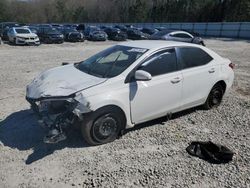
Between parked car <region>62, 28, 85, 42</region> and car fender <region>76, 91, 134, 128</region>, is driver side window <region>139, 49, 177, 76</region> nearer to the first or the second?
car fender <region>76, 91, 134, 128</region>

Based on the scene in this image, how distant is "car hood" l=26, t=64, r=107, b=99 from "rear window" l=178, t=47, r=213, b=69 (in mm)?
1767

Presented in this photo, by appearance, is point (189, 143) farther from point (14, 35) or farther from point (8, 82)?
point (14, 35)

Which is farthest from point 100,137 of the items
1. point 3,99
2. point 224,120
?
point 3,99

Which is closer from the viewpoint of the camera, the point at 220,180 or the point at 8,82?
the point at 220,180

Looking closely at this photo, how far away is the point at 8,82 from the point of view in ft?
27.8

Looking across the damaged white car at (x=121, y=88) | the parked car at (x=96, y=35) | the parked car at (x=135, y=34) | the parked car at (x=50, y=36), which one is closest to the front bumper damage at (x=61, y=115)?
the damaged white car at (x=121, y=88)

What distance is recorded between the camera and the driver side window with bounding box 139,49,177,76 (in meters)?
4.75

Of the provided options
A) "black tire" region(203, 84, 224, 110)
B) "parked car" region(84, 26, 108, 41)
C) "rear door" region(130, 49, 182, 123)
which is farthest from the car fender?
"parked car" region(84, 26, 108, 41)

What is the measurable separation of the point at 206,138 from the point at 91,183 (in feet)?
7.72

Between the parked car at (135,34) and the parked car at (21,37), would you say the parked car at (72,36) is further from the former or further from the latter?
the parked car at (135,34)

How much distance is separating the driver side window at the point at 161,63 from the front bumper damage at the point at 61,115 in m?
1.32

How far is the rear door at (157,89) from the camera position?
4.58 m

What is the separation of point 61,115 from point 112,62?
1.47m

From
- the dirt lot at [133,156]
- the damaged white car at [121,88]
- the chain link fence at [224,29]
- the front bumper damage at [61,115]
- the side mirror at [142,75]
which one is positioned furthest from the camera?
the chain link fence at [224,29]
